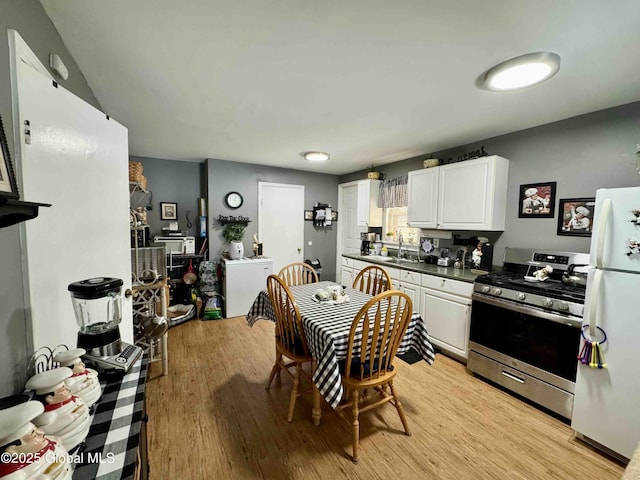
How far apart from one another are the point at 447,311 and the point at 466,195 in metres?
1.30

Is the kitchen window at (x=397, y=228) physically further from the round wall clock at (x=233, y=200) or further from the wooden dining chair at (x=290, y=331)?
the wooden dining chair at (x=290, y=331)

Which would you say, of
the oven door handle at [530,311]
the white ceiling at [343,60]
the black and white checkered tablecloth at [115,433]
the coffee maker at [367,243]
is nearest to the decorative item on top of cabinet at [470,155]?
the white ceiling at [343,60]

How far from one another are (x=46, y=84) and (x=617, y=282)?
311 cm

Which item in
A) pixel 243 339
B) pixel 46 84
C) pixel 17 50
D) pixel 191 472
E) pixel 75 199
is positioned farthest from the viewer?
pixel 243 339

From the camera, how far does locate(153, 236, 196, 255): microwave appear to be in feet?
12.6

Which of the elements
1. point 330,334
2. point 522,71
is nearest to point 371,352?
point 330,334

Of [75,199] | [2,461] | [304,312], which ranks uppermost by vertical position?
[75,199]

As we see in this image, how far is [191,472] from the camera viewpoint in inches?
58.2

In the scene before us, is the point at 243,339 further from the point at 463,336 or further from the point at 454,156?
the point at 454,156

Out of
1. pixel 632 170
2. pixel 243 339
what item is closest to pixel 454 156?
pixel 632 170

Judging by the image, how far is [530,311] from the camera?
2.04 m

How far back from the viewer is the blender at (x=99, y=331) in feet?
3.43

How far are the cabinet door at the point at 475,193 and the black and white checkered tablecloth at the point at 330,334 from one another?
5.06ft

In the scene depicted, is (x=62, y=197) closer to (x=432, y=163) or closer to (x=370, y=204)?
(x=432, y=163)
